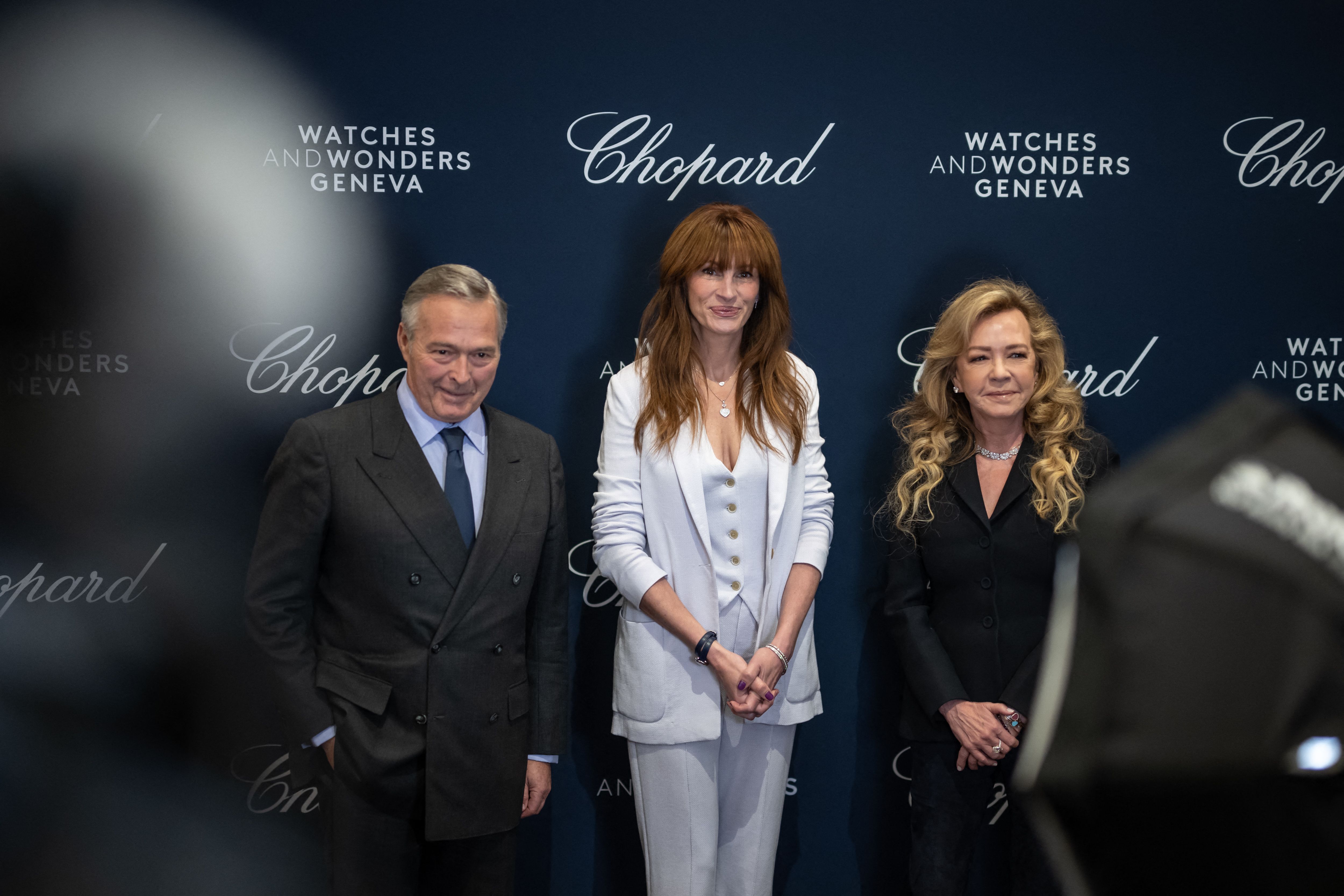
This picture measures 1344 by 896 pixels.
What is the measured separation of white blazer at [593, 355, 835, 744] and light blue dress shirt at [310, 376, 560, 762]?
32 centimetres

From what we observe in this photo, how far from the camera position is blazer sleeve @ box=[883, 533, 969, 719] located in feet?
7.93

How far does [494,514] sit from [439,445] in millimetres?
213

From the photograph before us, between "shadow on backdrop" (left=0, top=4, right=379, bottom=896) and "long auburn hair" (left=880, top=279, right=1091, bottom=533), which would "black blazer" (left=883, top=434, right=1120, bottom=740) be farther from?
"shadow on backdrop" (left=0, top=4, right=379, bottom=896)

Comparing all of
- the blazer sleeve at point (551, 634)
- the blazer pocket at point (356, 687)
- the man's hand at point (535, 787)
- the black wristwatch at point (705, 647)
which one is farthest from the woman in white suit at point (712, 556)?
the blazer pocket at point (356, 687)

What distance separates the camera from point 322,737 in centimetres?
215

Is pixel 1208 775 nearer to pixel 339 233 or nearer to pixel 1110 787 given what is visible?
pixel 1110 787

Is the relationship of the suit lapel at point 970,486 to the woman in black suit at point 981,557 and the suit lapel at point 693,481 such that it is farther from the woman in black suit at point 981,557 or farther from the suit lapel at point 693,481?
the suit lapel at point 693,481

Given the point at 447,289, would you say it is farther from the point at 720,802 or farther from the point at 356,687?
the point at 720,802

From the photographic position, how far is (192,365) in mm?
2895

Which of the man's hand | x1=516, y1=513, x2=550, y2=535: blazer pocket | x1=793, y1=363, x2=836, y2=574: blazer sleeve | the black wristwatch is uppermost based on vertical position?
x1=793, y1=363, x2=836, y2=574: blazer sleeve

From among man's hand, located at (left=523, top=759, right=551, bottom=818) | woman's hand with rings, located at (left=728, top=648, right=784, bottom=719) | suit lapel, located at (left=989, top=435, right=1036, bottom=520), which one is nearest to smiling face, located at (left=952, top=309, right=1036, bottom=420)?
suit lapel, located at (left=989, top=435, right=1036, bottom=520)

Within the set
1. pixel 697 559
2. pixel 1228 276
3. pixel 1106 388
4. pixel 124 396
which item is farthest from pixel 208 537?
pixel 1228 276

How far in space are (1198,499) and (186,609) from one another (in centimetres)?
295

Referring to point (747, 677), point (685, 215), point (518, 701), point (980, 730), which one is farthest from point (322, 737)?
point (685, 215)
